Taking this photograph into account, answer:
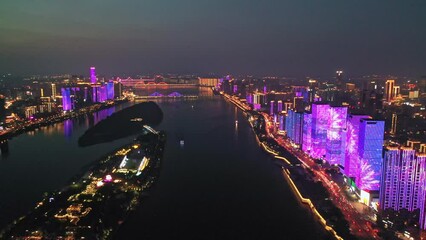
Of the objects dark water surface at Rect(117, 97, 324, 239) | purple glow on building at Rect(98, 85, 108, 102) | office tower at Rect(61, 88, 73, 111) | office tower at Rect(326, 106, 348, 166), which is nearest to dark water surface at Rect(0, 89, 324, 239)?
dark water surface at Rect(117, 97, 324, 239)

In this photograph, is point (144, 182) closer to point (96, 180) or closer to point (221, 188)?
point (96, 180)

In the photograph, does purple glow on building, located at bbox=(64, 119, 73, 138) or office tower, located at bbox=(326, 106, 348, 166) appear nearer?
office tower, located at bbox=(326, 106, 348, 166)

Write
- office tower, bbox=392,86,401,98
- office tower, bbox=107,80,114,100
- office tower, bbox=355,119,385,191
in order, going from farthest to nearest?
1. office tower, bbox=107,80,114,100
2. office tower, bbox=392,86,401,98
3. office tower, bbox=355,119,385,191

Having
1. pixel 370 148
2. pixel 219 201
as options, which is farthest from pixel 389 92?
pixel 219 201

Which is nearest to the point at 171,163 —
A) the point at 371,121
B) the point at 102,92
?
the point at 371,121

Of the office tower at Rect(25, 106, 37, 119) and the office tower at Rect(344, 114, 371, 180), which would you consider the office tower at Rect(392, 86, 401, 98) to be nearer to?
the office tower at Rect(344, 114, 371, 180)

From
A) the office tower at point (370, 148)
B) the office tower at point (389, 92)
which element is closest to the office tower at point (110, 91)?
the office tower at point (389, 92)
